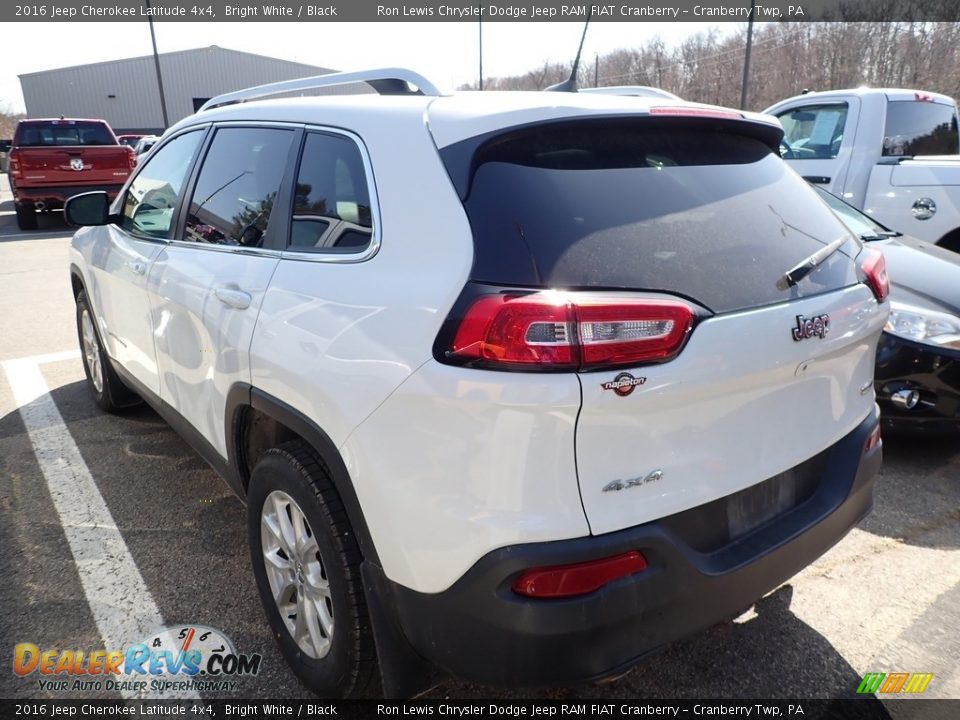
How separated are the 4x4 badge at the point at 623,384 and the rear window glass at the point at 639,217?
0.72ft

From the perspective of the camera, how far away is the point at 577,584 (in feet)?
Result: 5.40

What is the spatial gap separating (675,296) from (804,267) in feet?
1.87

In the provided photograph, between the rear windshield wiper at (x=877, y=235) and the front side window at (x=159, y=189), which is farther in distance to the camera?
the rear windshield wiper at (x=877, y=235)

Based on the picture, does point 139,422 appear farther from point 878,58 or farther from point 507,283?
point 878,58

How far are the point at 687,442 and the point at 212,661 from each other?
1800mm

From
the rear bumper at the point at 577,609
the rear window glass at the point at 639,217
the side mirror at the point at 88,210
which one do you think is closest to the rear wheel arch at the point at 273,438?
the rear bumper at the point at 577,609

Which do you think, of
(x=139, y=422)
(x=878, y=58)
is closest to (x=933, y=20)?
(x=878, y=58)

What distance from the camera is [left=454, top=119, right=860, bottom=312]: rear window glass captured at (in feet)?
5.53

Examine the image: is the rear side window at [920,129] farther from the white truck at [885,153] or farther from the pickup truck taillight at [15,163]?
the pickup truck taillight at [15,163]

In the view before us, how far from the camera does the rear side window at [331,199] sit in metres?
2.08

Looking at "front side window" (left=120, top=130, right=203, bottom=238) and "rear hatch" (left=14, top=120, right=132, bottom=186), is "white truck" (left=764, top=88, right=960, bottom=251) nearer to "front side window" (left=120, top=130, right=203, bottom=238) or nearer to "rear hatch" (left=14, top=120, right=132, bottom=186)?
"front side window" (left=120, top=130, right=203, bottom=238)

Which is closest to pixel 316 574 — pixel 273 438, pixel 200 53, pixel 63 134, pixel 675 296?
pixel 273 438

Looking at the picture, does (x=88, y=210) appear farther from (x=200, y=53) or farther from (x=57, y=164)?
(x=200, y=53)

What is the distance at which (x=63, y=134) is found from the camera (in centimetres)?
1484
